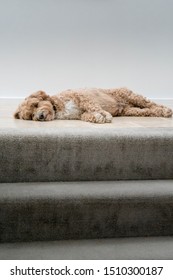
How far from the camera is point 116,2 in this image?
3627mm

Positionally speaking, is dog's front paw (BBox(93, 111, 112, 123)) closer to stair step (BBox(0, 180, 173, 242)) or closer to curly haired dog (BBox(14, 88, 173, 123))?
curly haired dog (BBox(14, 88, 173, 123))

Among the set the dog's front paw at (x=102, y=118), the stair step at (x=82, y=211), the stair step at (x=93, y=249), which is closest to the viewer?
the stair step at (x=93, y=249)

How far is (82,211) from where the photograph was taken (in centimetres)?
161

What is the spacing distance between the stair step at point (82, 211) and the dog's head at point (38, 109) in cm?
71

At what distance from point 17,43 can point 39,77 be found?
307 millimetres

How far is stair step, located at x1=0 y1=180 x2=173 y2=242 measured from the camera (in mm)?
1573

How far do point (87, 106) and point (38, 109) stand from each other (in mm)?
282

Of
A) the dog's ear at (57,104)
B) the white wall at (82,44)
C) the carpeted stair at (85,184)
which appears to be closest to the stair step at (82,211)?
the carpeted stair at (85,184)

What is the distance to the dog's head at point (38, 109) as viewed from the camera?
2.35 meters

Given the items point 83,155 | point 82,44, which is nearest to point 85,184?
point 83,155

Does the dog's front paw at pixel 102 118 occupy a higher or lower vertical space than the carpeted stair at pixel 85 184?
higher

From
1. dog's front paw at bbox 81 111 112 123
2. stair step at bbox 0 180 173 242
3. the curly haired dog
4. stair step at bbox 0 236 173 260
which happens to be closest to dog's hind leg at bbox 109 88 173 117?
the curly haired dog

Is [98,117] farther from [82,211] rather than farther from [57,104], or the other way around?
[82,211]

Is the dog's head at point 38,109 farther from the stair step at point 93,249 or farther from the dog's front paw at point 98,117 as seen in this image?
the stair step at point 93,249
